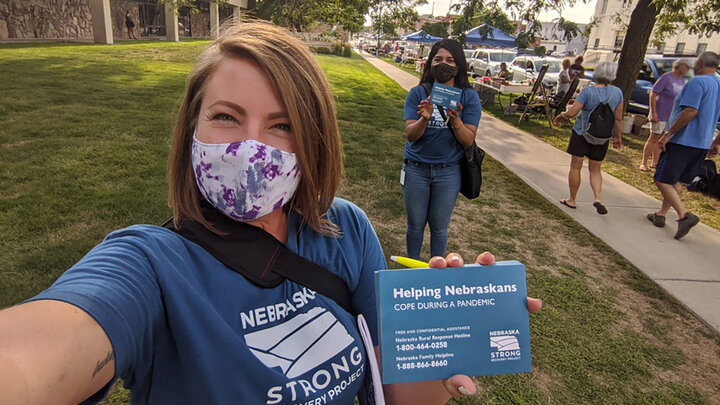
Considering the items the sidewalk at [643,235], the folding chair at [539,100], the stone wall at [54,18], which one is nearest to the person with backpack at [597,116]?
the sidewalk at [643,235]

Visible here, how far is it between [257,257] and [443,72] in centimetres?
254

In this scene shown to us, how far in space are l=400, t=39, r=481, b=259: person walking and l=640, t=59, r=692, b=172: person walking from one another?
5875mm

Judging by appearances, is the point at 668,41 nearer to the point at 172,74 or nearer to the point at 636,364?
the point at 172,74

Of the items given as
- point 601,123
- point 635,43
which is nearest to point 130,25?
point 635,43

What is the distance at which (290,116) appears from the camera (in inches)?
45.8

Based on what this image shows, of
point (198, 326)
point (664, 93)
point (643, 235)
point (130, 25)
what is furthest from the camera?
point (130, 25)

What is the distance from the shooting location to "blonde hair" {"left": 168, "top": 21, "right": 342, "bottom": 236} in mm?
1152

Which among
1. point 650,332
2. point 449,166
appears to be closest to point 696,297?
point 650,332

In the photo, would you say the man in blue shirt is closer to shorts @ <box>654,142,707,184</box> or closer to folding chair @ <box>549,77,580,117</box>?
shorts @ <box>654,142,707,184</box>

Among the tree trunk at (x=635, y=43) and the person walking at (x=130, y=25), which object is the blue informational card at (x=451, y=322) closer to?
the tree trunk at (x=635, y=43)

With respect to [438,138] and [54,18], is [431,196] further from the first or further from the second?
[54,18]

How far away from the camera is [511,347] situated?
3.48 ft

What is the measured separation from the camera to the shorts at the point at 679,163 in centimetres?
488

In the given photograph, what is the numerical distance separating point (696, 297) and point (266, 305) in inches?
171
